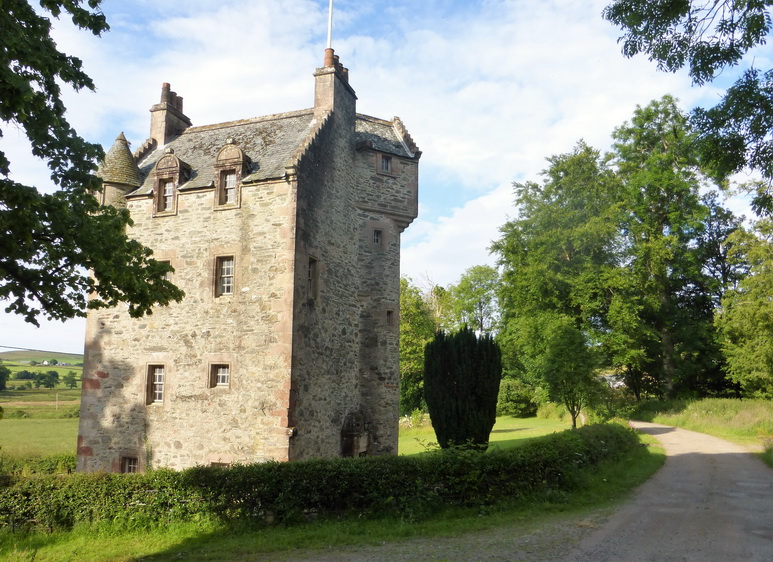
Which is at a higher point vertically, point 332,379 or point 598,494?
point 332,379

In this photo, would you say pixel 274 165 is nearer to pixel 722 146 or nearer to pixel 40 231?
pixel 40 231

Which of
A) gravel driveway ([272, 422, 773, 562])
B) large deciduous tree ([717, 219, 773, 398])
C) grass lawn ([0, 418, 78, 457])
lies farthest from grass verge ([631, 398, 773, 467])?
grass lawn ([0, 418, 78, 457])

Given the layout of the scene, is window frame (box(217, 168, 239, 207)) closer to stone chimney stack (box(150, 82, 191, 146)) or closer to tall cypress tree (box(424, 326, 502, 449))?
stone chimney stack (box(150, 82, 191, 146))

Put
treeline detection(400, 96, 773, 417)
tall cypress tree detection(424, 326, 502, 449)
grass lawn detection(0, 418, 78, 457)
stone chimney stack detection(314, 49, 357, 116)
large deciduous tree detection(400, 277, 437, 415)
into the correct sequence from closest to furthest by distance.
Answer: tall cypress tree detection(424, 326, 502, 449)
stone chimney stack detection(314, 49, 357, 116)
grass lawn detection(0, 418, 78, 457)
treeline detection(400, 96, 773, 417)
large deciduous tree detection(400, 277, 437, 415)

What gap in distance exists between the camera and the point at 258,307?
59.3 ft

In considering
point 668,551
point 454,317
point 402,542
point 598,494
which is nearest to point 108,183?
point 402,542

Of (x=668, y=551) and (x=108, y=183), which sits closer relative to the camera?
(x=668, y=551)

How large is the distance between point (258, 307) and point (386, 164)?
27.4ft

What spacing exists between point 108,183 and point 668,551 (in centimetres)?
2037

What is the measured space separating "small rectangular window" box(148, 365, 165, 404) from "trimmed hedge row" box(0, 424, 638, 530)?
565cm

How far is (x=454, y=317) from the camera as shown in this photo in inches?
2200

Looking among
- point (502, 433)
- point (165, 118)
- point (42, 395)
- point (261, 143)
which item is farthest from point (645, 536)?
point (42, 395)

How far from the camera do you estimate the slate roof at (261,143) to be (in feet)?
64.1

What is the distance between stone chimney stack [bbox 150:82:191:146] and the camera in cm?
2338
